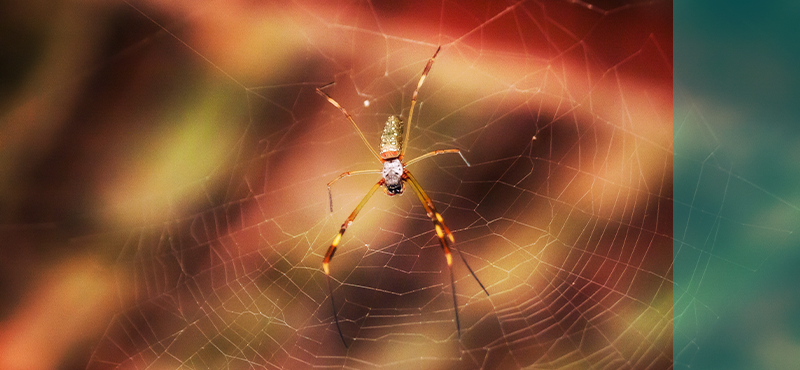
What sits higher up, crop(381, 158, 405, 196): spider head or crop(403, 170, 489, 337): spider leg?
crop(381, 158, 405, 196): spider head

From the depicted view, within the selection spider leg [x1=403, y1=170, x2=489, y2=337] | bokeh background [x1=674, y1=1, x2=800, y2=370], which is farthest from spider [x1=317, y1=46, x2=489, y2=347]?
bokeh background [x1=674, y1=1, x2=800, y2=370]

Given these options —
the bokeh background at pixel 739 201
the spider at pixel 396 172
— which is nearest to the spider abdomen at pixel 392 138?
the spider at pixel 396 172

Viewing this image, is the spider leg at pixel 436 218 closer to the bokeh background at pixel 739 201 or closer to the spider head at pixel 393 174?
the spider head at pixel 393 174

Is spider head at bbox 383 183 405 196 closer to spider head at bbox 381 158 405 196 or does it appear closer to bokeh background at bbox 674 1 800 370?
spider head at bbox 381 158 405 196

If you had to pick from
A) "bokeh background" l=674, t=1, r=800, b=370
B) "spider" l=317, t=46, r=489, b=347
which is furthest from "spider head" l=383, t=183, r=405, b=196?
"bokeh background" l=674, t=1, r=800, b=370

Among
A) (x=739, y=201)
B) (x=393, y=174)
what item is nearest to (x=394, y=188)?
(x=393, y=174)

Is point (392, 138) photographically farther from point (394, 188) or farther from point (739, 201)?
point (739, 201)

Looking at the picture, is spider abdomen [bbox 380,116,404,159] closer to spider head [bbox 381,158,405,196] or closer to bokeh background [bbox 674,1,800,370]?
spider head [bbox 381,158,405,196]
